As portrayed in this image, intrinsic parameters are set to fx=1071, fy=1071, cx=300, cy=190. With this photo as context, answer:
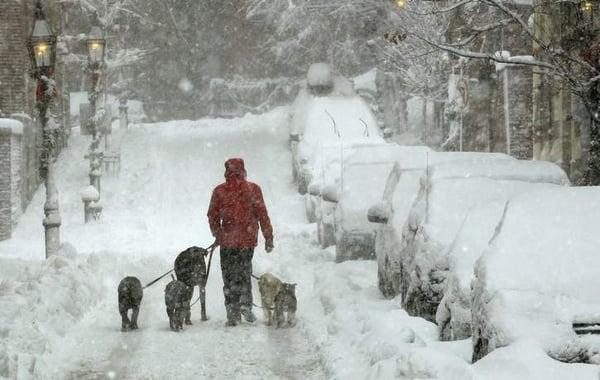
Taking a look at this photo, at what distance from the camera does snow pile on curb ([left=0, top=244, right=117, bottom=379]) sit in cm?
905

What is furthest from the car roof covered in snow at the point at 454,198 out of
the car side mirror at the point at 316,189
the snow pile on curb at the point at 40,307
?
the car side mirror at the point at 316,189

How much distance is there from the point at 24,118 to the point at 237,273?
1606 centimetres

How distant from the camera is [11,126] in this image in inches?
931

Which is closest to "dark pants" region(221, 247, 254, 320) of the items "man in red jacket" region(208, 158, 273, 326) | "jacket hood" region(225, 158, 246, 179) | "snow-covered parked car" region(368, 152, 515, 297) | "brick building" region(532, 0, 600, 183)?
"man in red jacket" region(208, 158, 273, 326)

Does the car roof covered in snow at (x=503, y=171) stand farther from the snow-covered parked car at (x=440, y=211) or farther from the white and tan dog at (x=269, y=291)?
the white and tan dog at (x=269, y=291)

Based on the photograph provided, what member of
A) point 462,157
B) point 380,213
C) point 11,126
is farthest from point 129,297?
point 11,126

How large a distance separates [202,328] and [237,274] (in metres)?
0.75

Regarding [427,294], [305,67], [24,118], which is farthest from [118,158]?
[427,294]

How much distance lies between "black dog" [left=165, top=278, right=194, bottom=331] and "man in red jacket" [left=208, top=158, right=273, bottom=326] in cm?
60

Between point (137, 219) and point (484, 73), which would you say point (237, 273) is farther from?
Result: point (484, 73)

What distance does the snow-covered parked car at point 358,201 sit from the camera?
15.6 m

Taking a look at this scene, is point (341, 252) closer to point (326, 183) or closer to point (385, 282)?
point (385, 282)

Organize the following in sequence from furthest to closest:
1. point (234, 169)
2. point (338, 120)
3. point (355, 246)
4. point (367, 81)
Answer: point (367, 81) < point (338, 120) < point (355, 246) < point (234, 169)

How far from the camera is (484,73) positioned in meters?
33.0
